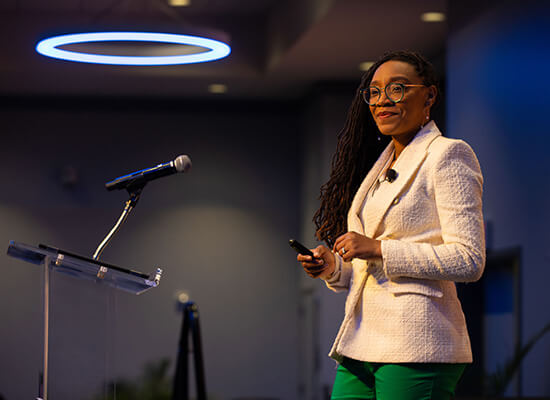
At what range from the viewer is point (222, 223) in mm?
8336

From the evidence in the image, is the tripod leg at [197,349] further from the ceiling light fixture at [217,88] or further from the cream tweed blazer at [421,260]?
the ceiling light fixture at [217,88]

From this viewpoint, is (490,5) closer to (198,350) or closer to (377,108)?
(198,350)

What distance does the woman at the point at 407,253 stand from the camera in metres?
1.61

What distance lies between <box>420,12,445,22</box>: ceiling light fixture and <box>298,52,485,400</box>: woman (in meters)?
3.98

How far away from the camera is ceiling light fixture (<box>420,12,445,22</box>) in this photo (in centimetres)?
561

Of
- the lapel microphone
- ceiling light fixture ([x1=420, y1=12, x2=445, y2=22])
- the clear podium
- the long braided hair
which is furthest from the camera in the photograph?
ceiling light fixture ([x1=420, y1=12, x2=445, y2=22])

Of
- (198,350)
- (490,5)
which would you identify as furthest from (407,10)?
(198,350)

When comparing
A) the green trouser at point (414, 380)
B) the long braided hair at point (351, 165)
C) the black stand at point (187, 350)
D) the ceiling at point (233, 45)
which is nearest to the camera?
the green trouser at point (414, 380)

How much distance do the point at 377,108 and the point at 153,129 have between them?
6710 mm

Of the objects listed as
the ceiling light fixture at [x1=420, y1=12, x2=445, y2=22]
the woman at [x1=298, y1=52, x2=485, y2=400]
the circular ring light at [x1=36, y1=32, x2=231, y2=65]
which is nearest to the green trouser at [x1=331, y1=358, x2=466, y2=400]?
the woman at [x1=298, y1=52, x2=485, y2=400]

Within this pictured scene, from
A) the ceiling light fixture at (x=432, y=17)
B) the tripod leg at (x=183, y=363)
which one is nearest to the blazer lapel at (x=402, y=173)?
the tripod leg at (x=183, y=363)

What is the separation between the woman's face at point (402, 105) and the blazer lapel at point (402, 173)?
31 mm

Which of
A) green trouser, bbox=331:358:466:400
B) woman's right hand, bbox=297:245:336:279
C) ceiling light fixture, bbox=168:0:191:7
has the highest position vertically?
ceiling light fixture, bbox=168:0:191:7

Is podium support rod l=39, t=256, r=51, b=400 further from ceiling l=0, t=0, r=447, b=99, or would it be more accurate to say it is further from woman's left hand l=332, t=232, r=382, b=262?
ceiling l=0, t=0, r=447, b=99
